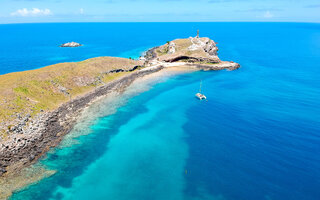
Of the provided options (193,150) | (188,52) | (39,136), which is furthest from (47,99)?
(188,52)

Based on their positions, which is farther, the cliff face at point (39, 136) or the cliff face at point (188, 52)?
the cliff face at point (188, 52)

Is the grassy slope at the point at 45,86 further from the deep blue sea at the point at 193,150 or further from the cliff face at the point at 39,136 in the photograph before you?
the deep blue sea at the point at 193,150

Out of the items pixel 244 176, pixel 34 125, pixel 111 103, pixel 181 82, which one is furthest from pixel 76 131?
pixel 181 82

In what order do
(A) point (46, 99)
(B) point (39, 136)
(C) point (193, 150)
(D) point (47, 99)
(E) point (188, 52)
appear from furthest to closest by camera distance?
(E) point (188, 52) < (D) point (47, 99) < (A) point (46, 99) < (B) point (39, 136) < (C) point (193, 150)

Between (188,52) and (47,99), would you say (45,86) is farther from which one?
(188,52)

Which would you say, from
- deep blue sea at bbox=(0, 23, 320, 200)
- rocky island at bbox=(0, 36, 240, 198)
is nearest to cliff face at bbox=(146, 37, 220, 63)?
rocky island at bbox=(0, 36, 240, 198)

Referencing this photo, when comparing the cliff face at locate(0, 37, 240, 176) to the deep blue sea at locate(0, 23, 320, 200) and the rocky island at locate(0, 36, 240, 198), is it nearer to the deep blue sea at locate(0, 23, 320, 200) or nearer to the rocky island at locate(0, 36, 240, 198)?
the rocky island at locate(0, 36, 240, 198)

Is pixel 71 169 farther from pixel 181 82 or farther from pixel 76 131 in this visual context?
pixel 181 82

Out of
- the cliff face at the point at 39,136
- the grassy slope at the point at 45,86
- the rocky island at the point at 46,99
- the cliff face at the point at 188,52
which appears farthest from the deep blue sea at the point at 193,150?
the cliff face at the point at 188,52
